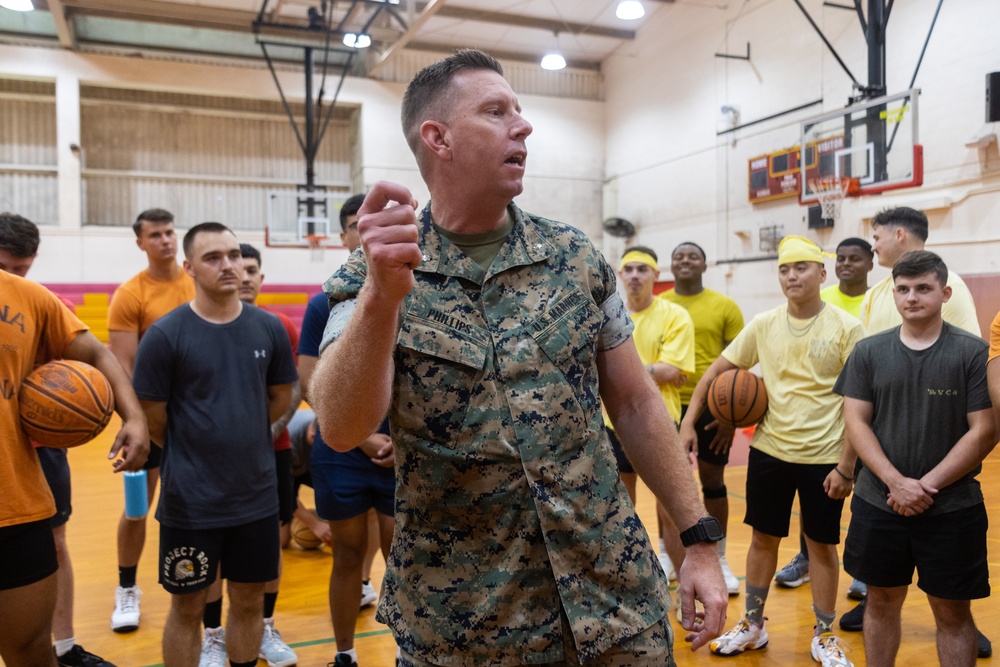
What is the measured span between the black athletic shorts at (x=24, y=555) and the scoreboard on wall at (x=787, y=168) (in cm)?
1191

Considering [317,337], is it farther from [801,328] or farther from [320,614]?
[801,328]

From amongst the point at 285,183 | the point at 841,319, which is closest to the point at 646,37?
the point at 285,183

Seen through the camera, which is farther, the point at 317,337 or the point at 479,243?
the point at 317,337

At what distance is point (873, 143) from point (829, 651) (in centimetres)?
927

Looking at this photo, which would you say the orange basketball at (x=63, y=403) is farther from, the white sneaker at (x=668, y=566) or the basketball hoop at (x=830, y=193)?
the basketball hoop at (x=830, y=193)

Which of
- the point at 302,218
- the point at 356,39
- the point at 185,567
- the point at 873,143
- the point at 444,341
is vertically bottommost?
the point at 185,567

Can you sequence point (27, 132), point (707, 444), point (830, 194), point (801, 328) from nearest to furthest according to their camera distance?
point (801, 328), point (707, 444), point (830, 194), point (27, 132)

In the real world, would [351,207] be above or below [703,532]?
above

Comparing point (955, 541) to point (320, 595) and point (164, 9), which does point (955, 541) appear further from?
point (164, 9)

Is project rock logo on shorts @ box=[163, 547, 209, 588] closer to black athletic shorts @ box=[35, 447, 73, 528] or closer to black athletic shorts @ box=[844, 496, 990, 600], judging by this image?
black athletic shorts @ box=[35, 447, 73, 528]

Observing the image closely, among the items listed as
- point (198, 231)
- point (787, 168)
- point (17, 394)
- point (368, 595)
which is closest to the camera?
point (17, 394)

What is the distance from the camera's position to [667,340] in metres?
5.06

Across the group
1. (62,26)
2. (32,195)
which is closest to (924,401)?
(62,26)

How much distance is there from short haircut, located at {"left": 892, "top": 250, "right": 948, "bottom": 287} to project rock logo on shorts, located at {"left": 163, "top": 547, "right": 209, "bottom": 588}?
3.40 metres
